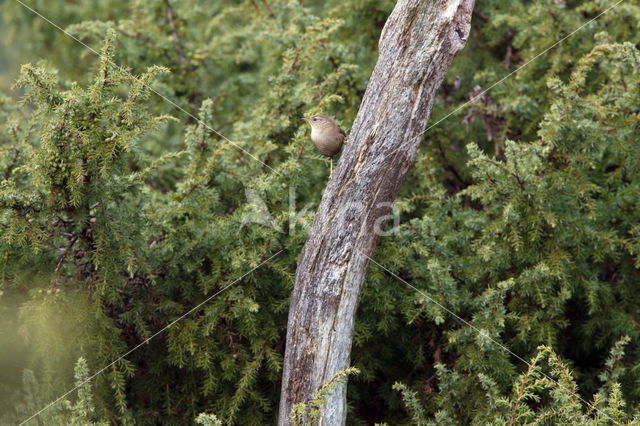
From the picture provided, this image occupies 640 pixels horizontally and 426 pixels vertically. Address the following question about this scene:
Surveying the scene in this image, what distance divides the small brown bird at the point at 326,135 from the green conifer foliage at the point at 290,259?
4.4 inches

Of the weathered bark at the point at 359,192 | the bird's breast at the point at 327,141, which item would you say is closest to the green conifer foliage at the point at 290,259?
the bird's breast at the point at 327,141

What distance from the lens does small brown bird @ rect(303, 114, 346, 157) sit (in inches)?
146

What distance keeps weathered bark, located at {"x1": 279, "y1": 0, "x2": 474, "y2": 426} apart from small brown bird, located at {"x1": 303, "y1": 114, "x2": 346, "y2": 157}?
0.66m

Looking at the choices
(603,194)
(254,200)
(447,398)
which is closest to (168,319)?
(254,200)

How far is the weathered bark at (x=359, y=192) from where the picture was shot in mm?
2969

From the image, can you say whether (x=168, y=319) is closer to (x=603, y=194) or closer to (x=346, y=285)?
(x=346, y=285)

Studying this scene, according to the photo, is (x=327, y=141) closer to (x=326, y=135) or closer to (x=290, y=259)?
(x=326, y=135)

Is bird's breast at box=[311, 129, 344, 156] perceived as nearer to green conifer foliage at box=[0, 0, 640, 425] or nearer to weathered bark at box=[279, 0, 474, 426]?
green conifer foliage at box=[0, 0, 640, 425]

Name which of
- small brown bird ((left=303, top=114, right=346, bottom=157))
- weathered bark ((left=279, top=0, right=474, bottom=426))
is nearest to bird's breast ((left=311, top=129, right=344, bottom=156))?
small brown bird ((left=303, top=114, right=346, bottom=157))

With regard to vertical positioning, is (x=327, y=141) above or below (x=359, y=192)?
above

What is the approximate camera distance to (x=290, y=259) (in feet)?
11.6

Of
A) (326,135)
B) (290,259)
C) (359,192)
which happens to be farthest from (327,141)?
(359,192)

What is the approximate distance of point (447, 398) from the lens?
3338mm

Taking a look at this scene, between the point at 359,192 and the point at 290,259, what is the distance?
0.76 metres
